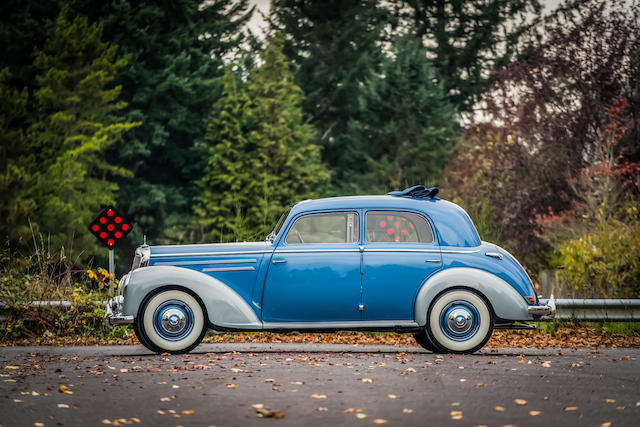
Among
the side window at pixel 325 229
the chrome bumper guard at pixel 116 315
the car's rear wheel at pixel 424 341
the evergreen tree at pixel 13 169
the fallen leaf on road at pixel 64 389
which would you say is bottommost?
the fallen leaf on road at pixel 64 389

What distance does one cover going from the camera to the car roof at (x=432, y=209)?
422 inches

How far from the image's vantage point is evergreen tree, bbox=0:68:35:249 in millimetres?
33906

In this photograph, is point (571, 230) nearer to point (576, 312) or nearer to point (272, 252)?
point (576, 312)

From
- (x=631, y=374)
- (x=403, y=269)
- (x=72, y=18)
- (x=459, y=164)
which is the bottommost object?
(x=631, y=374)

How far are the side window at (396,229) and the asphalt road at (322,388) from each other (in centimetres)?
135

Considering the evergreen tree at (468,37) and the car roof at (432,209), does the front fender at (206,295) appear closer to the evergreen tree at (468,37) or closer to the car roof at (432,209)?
the car roof at (432,209)

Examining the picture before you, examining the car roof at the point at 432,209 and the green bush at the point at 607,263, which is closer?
the car roof at the point at 432,209

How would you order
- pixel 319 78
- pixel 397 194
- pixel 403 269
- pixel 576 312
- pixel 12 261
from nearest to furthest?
pixel 403 269
pixel 397 194
pixel 576 312
pixel 12 261
pixel 319 78

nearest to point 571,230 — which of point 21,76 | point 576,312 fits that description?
point 576,312

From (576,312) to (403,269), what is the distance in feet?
12.9

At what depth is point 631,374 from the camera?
8.99 m

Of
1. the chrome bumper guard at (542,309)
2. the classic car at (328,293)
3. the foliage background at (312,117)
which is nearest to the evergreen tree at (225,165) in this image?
the foliage background at (312,117)

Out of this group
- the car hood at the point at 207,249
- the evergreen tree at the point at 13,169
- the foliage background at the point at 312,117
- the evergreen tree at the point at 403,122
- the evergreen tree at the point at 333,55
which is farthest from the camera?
the evergreen tree at the point at 333,55

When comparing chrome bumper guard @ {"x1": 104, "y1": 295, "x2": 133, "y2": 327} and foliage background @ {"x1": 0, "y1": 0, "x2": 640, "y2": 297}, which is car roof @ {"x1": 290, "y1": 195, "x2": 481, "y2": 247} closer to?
chrome bumper guard @ {"x1": 104, "y1": 295, "x2": 133, "y2": 327}
